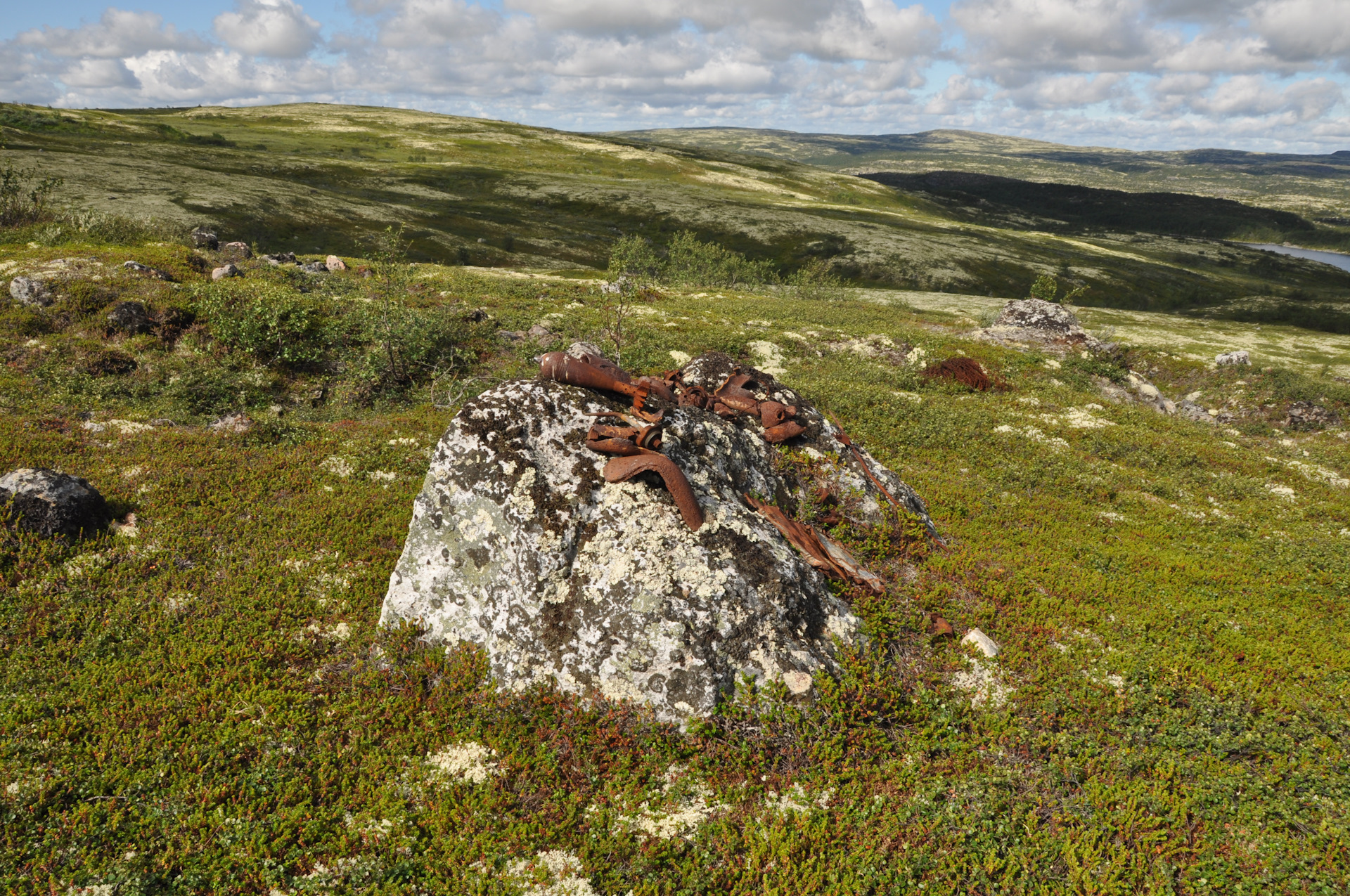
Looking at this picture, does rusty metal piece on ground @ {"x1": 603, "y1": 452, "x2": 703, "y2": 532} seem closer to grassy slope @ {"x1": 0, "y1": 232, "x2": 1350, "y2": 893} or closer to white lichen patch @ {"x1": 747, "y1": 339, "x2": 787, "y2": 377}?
grassy slope @ {"x1": 0, "y1": 232, "x2": 1350, "y2": 893}

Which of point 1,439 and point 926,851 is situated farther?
point 1,439

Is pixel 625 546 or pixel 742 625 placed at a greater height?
pixel 625 546

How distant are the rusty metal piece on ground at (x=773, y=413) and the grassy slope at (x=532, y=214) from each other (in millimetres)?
81883

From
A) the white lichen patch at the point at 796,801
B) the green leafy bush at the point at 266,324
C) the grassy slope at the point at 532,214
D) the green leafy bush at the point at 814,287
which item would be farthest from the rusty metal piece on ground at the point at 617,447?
the grassy slope at the point at 532,214

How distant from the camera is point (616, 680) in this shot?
8.86 metres

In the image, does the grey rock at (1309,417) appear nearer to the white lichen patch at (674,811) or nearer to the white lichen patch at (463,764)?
the white lichen patch at (674,811)

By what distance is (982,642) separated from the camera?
407 inches

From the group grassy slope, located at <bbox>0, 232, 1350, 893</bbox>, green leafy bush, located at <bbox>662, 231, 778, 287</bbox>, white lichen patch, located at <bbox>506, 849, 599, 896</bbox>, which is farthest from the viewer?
green leafy bush, located at <bbox>662, 231, 778, 287</bbox>

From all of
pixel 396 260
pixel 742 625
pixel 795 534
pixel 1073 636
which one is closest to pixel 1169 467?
pixel 1073 636

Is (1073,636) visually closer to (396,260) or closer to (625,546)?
(625,546)

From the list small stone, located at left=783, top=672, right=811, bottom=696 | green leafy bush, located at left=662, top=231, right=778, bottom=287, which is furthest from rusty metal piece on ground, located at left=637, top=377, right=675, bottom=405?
green leafy bush, located at left=662, top=231, right=778, bottom=287

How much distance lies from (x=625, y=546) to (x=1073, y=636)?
8578mm

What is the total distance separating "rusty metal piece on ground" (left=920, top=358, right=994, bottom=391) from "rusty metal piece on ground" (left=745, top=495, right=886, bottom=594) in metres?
21.9

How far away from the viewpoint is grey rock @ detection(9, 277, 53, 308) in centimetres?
2348
